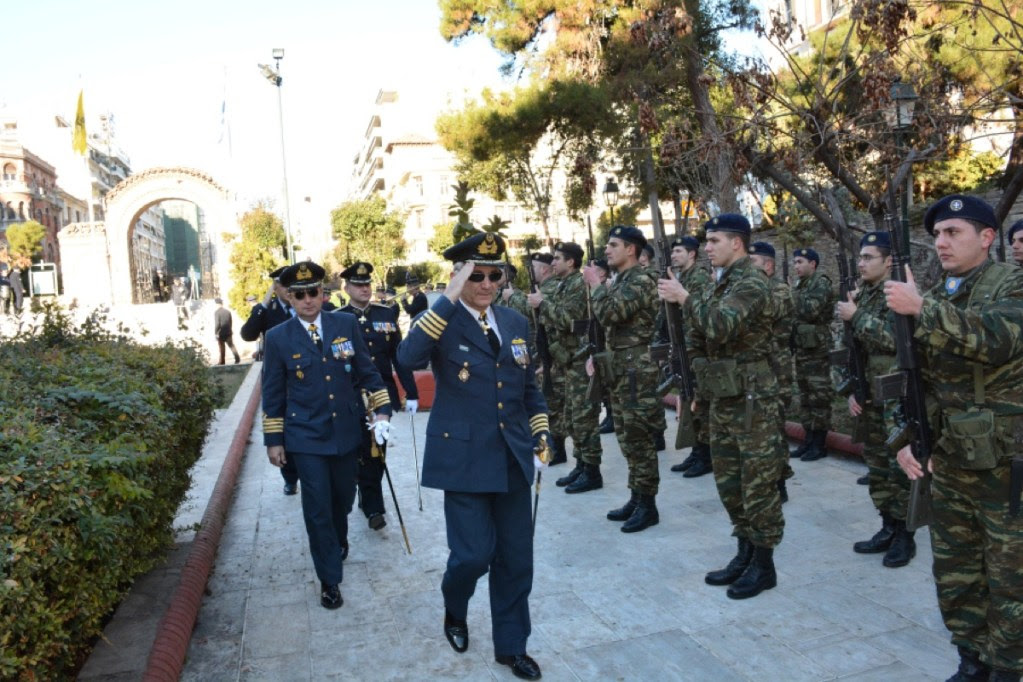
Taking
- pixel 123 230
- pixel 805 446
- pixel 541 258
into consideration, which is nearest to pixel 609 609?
pixel 805 446

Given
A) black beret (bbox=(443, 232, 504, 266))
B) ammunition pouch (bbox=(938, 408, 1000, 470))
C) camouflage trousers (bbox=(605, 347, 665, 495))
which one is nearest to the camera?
ammunition pouch (bbox=(938, 408, 1000, 470))

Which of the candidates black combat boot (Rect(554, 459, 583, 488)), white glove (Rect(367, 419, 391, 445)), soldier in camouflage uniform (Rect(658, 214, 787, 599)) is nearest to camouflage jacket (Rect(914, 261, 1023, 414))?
soldier in camouflage uniform (Rect(658, 214, 787, 599))

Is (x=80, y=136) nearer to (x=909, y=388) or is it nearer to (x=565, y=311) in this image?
(x=565, y=311)

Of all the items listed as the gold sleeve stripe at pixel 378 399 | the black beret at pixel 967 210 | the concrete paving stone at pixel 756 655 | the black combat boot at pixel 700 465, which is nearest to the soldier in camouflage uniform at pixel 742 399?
the concrete paving stone at pixel 756 655

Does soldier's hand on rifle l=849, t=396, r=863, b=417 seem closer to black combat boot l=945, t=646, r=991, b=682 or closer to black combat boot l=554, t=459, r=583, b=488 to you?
black combat boot l=945, t=646, r=991, b=682

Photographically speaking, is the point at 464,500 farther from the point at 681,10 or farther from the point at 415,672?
the point at 681,10

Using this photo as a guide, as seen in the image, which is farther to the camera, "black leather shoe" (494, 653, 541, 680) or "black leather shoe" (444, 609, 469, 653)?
"black leather shoe" (444, 609, 469, 653)

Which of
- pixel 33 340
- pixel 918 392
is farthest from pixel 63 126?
pixel 918 392

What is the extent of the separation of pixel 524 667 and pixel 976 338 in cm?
249

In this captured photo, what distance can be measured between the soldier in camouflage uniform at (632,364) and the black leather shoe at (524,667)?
2281 millimetres

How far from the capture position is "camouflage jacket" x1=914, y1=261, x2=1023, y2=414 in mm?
3391

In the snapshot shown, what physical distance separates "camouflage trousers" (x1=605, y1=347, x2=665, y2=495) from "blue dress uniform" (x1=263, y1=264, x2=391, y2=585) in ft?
6.62

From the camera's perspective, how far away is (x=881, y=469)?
5.71 meters

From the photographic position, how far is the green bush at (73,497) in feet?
10.3
